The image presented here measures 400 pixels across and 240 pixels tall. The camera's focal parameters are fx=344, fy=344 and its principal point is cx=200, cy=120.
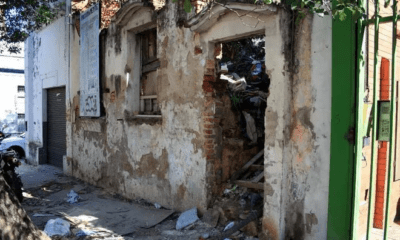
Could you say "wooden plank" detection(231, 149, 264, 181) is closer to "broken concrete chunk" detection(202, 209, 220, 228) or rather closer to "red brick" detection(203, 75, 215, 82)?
"broken concrete chunk" detection(202, 209, 220, 228)

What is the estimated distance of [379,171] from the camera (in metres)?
4.97

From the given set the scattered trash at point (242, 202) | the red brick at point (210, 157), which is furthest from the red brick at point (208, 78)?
the scattered trash at point (242, 202)

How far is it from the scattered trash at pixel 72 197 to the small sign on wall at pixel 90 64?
1.98 metres

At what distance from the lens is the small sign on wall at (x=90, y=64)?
8.64 m

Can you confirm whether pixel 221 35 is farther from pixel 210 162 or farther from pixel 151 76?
pixel 151 76

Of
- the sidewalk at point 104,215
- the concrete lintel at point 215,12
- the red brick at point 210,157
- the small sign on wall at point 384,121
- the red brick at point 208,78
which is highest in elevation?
the concrete lintel at point 215,12

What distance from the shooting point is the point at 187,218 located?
18.6 feet

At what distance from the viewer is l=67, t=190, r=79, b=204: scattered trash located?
7463 millimetres

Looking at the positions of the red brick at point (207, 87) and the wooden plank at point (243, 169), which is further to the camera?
the wooden plank at point (243, 169)

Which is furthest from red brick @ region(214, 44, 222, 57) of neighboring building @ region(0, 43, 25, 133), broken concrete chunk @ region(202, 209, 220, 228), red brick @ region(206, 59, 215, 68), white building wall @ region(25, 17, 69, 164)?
neighboring building @ region(0, 43, 25, 133)

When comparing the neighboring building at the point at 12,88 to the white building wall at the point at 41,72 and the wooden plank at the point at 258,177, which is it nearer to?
the white building wall at the point at 41,72

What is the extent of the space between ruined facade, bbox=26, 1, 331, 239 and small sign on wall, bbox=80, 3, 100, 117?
22 centimetres

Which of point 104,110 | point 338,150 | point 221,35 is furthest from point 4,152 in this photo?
point 338,150

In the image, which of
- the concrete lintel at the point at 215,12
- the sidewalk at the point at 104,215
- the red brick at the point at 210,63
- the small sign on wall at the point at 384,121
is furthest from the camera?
the red brick at the point at 210,63
